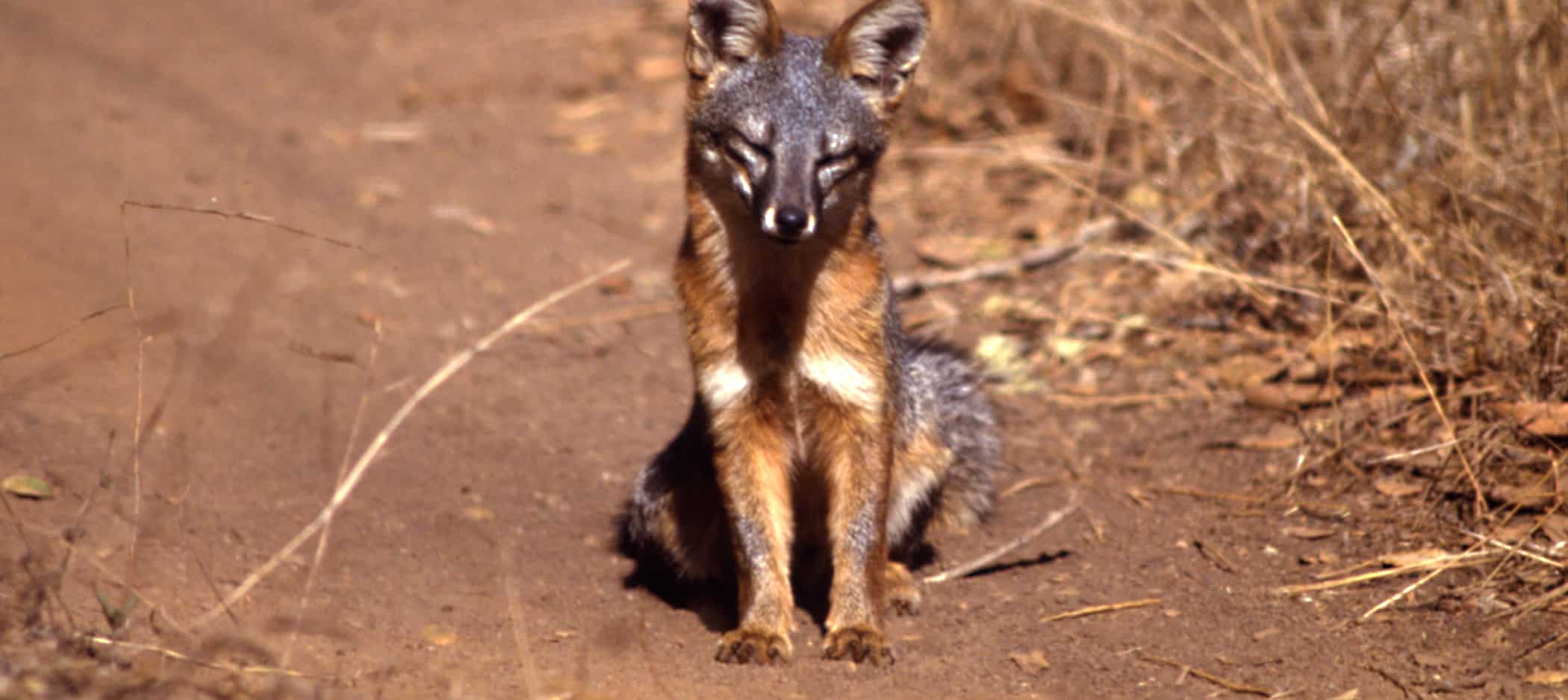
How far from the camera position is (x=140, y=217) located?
25.4ft

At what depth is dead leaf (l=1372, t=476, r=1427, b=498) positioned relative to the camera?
18.4ft

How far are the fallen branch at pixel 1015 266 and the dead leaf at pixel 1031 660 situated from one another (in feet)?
11.3

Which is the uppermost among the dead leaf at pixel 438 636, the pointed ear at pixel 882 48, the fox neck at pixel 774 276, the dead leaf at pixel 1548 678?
the pointed ear at pixel 882 48

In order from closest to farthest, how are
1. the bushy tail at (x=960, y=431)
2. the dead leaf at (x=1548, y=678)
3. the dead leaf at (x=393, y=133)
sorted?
the dead leaf at (x=1548, y=678)
the bushy tail at (x=960, y=431)
the dead leaf at (x=393, y=133)

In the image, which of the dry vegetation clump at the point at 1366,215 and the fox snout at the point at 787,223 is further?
the dry vegetation clump at the point at 1366,215

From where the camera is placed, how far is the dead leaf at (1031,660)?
4.70 metres

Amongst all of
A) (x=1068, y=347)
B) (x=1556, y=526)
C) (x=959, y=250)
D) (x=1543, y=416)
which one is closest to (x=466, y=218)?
(x=959, y=250)

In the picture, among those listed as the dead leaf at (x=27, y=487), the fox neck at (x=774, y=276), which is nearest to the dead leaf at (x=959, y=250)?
the fox neck at (x=774, y=276)

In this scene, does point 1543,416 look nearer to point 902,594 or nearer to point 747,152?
point 902,594

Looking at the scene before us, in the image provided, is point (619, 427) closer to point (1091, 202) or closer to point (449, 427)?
point (449, 427)

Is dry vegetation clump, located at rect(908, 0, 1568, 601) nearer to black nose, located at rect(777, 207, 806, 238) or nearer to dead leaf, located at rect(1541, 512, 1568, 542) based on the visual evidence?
dead leaf, located at rect(1541, 512, 1568, 542)

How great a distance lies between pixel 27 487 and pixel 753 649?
255 centimetres

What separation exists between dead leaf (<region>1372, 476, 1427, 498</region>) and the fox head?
2.35 m

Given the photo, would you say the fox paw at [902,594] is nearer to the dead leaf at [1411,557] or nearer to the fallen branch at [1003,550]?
the fallen branch at [1003,550]
